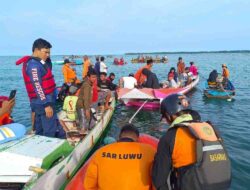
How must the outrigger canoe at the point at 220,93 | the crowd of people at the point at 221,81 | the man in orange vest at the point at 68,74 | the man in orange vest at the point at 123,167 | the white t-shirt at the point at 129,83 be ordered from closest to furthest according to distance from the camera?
the man in orange vest at the point at 123,167 < the white t-shirt at the point at 129,83 < the man in orange vest at the point at 68,74 < the outrigger canoe at the point at 220,93 < the crowd of people at the point at 221,81

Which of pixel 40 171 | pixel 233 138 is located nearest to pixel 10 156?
pixel 40 171

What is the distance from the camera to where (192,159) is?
277 centimetres

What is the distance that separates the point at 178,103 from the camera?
3262mm

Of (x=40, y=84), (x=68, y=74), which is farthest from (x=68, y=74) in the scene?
(x=40, y=84)

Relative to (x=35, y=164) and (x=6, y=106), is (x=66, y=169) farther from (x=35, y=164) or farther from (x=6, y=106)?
(x=6, y=106)

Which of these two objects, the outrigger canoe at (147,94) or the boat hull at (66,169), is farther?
the outrigger canoe at (147,94)

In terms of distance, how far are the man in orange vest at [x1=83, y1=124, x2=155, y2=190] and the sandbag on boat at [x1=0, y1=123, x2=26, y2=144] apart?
253cm

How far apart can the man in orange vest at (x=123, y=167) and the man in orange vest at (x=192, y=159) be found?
140 millimetres

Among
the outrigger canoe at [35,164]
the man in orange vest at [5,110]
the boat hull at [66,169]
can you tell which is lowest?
the boat hull at [66,169]

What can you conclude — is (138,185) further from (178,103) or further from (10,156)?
(10,156)

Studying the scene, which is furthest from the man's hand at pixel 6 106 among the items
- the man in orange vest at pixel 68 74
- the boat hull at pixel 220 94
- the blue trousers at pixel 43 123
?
the boat hull at pixel 220 94

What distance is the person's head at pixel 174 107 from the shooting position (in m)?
3.24

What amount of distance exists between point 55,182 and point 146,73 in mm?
9884

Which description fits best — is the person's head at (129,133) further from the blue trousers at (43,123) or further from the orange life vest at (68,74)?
the orange life vest at (68,74)
